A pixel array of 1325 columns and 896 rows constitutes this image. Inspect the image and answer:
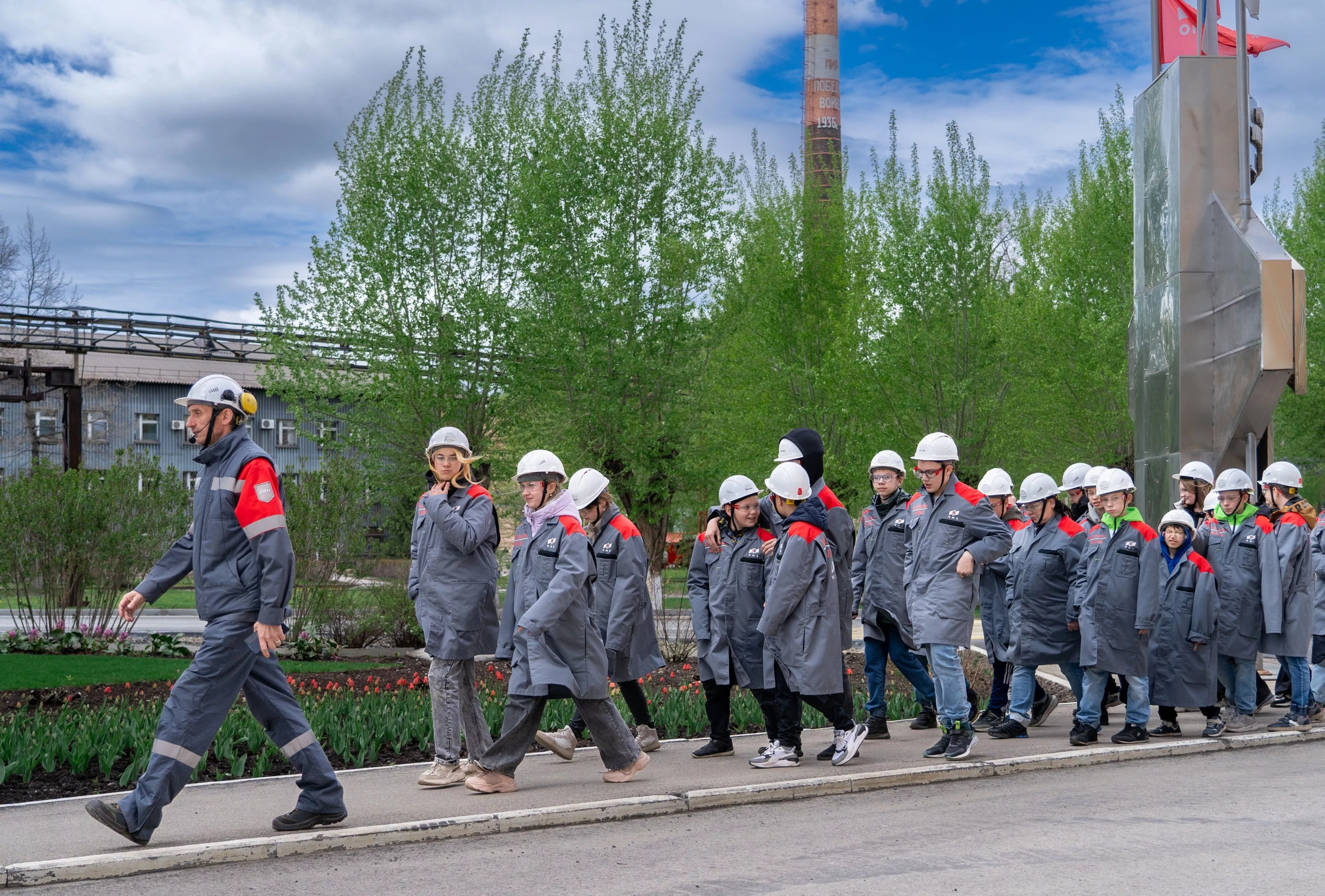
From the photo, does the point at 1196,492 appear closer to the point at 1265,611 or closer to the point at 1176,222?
the point at 1265,611

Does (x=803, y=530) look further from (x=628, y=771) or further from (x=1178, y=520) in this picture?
(x=1178, y=520)

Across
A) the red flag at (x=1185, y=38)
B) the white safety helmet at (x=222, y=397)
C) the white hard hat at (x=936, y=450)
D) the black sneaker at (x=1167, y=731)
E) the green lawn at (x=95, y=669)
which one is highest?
the red flag at (x=1185, y=38)

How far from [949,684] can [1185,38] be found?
9.27 meters

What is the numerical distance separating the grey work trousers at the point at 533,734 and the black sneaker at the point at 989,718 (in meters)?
3.68

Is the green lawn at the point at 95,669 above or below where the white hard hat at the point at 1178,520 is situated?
below

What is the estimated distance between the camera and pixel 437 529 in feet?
24.2

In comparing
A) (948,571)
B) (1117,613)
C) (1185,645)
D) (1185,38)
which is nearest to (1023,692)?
(1117,613)

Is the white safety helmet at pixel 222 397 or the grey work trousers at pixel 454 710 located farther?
the grey work trousers at pixel 454 710

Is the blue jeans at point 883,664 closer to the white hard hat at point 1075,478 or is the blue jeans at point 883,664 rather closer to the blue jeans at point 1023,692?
the blue jeans at point 1023,692

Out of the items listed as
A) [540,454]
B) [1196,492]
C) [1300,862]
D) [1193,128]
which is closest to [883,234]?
[1193,128]

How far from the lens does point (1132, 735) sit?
9.31 m

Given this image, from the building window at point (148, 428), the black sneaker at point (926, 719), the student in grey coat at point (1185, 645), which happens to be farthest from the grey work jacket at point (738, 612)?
the building window at point (148, 428)

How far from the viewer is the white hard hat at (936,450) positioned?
863cm

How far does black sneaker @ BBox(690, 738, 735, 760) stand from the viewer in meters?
8.64
